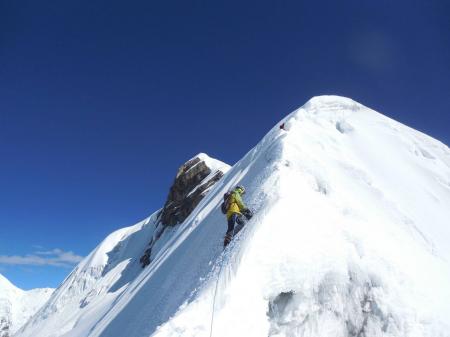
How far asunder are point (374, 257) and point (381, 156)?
28.1ft

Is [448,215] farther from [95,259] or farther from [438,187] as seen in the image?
[95,259]

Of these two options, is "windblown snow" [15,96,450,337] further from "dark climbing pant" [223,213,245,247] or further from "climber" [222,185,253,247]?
"dark climbing pant" [223,213,245,247]

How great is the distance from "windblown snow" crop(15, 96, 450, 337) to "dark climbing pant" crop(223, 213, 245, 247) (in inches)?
19.9

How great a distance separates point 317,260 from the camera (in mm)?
7609

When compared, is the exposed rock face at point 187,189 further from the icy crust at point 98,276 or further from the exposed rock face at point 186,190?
the icy crust at point 98,276

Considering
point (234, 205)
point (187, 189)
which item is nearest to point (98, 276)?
point (187, 189)

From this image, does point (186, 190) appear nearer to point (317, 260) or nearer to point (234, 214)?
point (234, 214)

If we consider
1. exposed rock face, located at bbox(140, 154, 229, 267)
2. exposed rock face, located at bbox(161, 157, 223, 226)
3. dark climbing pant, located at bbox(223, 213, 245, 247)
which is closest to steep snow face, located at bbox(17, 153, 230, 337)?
exposed rock face, located at bbox(140, 154, 229, 267)

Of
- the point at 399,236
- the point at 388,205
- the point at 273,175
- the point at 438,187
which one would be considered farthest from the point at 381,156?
the point at 273,175

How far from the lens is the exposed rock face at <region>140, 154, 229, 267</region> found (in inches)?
1451

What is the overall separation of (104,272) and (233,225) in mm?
44889

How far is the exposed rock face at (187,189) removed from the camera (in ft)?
121

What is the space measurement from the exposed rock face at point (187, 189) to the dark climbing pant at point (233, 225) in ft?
85.6

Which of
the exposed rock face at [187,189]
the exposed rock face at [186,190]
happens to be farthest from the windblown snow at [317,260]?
the exposed rock face at [186,190]
